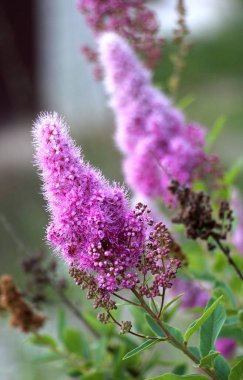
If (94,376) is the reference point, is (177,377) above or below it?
below

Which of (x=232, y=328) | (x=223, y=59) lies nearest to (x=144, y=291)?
(x=232, y=328)

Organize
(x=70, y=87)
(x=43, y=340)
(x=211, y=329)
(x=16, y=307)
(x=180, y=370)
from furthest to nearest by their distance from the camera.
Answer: (x=70, y=87), (x=43, y=340), (x=16, y=307), (x=180, y=370), (x=211, y=329)

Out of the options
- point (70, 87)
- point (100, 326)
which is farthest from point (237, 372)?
point (70, 87)

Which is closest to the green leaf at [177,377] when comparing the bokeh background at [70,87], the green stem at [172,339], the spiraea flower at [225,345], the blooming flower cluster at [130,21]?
the green stem at [172,339]

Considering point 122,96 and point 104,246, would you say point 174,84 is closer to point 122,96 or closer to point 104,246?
point 122,96

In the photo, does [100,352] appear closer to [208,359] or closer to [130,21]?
[208,359]

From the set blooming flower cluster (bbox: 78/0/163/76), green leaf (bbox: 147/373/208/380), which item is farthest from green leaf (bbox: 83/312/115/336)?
blooming flower cluster (bbox: 78/0/163/76)
